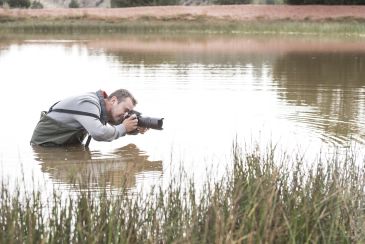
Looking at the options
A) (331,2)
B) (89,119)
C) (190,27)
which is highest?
(331,2)

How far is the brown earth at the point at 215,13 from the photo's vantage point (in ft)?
149

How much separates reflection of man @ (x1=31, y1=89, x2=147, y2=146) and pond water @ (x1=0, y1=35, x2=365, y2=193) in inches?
7.7

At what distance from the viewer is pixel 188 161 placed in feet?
26.6

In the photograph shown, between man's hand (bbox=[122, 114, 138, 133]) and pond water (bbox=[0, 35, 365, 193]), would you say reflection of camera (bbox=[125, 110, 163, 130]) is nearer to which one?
man's hand (bbox=[122, 114, 138, 133])

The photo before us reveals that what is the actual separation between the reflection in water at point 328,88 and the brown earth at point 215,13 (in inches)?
836

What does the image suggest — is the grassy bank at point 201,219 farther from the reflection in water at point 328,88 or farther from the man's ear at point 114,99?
the reflection in water at point 328,88

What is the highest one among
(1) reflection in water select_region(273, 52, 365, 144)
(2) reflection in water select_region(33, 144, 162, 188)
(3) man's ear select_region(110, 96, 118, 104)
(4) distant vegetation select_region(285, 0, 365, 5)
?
(4) distant vegetation select_region(285, 0, 365, 5)

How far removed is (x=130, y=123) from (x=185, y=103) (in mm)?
4605

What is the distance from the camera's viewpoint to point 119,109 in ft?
26.5

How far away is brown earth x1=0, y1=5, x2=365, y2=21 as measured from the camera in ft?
149

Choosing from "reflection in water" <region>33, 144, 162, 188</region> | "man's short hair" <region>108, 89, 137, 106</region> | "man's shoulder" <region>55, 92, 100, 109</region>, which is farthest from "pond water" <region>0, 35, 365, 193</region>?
"man's short hair" <region>108, 89, 137, 106</region>

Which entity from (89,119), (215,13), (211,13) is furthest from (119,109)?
(211,13)

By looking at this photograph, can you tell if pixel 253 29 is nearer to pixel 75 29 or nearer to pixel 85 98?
pixel 75 29

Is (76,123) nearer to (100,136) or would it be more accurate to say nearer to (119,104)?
(100,136)
